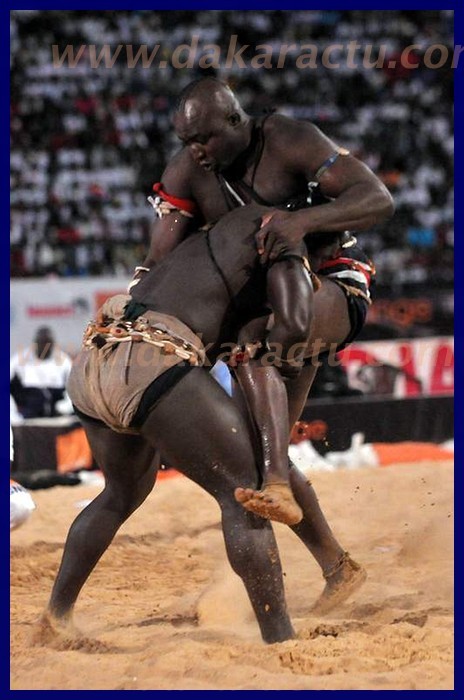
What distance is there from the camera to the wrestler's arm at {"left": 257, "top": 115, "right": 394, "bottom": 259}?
12.6 feet

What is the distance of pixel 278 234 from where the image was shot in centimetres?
374

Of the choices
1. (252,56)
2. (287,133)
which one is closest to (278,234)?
(287,133)

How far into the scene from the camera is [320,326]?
4176 millimetres

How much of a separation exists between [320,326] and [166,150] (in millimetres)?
11244

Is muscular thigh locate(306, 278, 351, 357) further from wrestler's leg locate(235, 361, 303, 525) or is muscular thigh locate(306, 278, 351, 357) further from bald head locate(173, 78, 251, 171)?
bald head locate(173, 78, 251, 171)

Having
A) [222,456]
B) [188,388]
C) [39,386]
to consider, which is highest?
[188,388]

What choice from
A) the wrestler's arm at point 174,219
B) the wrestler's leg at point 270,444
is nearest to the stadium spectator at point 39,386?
the wrestler's arm at point 174,219

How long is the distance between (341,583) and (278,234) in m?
1.76

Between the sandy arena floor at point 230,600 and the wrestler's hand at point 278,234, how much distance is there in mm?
1474

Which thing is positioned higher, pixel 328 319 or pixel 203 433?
pixel 328 319

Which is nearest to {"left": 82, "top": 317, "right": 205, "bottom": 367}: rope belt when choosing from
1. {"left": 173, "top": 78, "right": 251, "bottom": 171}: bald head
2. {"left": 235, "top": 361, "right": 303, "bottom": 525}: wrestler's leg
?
{"left": 235, "top": 361, "right": 303, "bottom": 525}: wrestler's leg

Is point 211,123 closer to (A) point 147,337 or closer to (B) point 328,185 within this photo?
(B) point 328,185

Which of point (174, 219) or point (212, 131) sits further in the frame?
point (174, 219)

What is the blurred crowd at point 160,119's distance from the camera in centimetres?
1379
